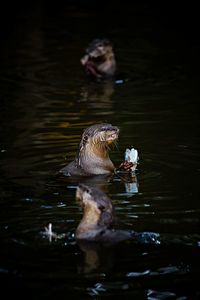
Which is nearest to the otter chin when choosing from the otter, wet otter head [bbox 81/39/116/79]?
the otter

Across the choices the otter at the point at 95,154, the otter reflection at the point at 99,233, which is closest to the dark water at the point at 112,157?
the otter reflection at the point at 99,233

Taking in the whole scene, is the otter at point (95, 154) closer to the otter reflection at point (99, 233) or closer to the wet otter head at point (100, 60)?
the otter reflection at point (99, 233)

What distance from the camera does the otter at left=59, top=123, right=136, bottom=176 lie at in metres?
8.12

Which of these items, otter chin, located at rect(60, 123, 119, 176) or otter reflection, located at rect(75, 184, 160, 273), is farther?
otter chin, located at rect(60, 123, 119, 176)

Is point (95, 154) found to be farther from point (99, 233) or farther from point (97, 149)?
point (99, 233)

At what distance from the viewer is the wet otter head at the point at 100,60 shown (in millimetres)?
13156

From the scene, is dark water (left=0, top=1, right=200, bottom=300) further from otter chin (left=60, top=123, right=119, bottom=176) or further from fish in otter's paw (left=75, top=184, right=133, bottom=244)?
otter chin (left=60, top=123, right=119, bottom=176)

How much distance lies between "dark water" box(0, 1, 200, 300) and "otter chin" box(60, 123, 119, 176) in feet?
0.75

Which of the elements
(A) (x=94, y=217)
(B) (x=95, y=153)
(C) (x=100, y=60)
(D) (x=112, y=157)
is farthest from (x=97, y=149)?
(C) (x=100, y=60)

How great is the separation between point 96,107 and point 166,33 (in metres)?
7.62

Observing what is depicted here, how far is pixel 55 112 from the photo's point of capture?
11.0 metres

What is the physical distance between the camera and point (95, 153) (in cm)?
829

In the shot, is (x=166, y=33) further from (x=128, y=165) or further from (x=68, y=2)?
(x=128, y=165)

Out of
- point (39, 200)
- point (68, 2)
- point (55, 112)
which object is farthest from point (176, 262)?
point (68, 2)
